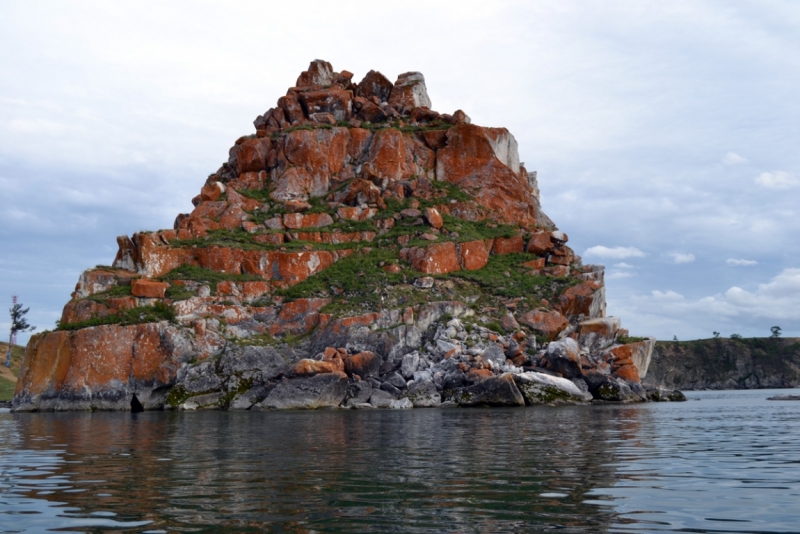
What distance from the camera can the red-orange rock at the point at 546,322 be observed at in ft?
218

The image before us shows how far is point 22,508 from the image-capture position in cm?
1196

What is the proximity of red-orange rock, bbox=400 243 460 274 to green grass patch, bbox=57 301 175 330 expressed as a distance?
88.7 ft

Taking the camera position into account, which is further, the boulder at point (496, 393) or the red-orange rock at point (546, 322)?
the red-orange rock at point (546, 322)

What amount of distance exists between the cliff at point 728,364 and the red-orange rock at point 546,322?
99.0 metres

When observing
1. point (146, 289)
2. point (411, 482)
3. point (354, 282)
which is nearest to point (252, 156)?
point (354, 282)

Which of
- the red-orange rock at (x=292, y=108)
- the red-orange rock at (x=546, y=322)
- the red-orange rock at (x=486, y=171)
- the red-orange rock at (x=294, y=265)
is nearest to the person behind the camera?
the red-orange rock at (x=546, y=322)

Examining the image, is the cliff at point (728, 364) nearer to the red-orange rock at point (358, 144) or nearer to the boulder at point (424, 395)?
the red-orange rock at point (358, 144)

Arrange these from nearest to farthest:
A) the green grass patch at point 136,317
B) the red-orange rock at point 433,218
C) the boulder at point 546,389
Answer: the boulder at point 546,389, the green grass patch at point 136,317, the red-orange rock at point 433,218

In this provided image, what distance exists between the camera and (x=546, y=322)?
2633 inches

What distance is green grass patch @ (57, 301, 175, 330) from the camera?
61.6m

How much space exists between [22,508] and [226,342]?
52.9m

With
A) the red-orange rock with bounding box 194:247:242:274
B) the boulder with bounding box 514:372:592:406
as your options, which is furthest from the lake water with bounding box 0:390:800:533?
the red-orange rock with bounding box 194:247:242:274

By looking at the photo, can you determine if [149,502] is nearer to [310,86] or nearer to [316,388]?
[316,388]

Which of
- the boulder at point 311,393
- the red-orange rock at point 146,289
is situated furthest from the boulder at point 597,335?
the red-orange rock at point 146,289
